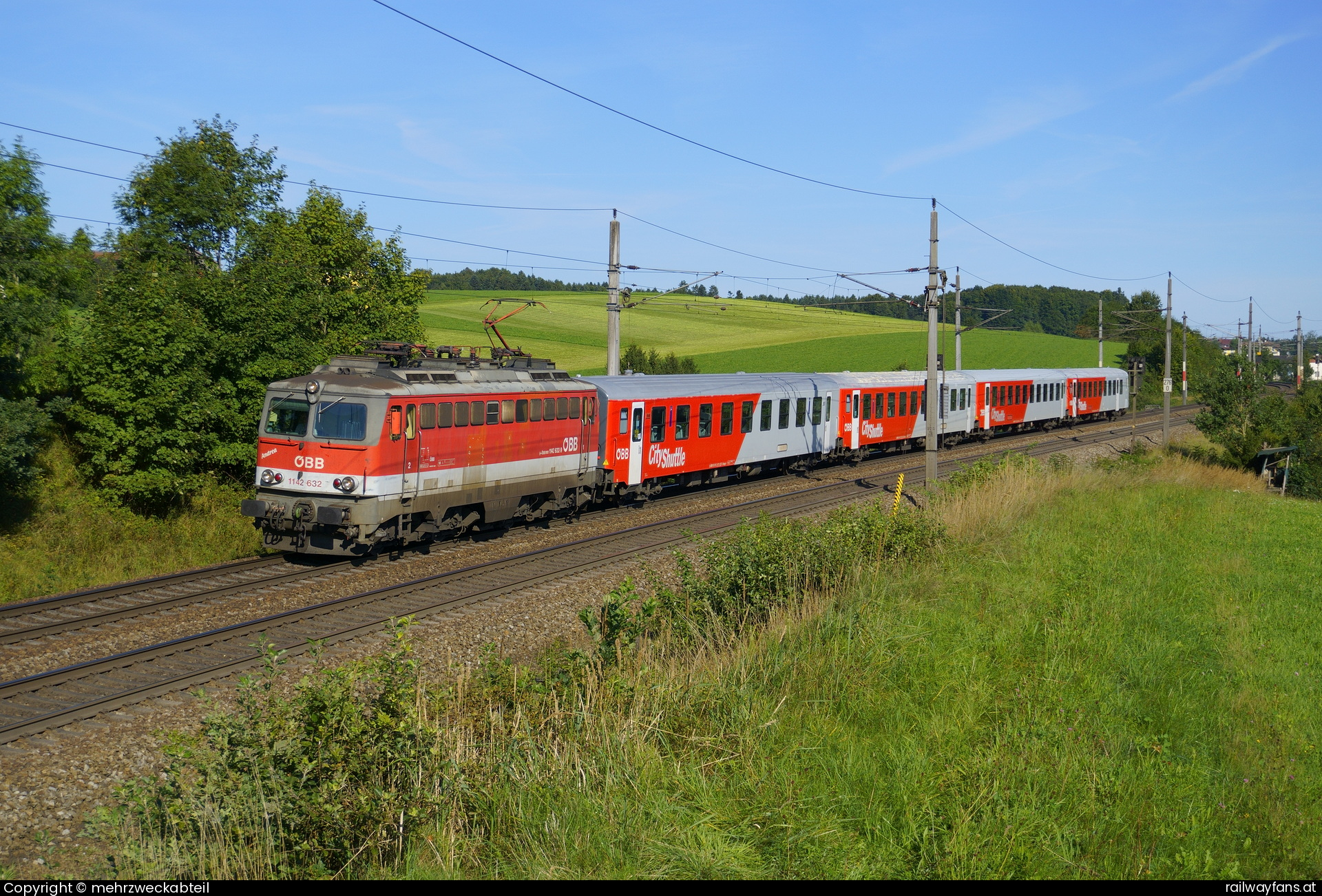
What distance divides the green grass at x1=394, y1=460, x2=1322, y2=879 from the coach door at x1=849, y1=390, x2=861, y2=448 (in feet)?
67.8

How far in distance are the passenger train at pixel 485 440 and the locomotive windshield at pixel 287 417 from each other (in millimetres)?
23

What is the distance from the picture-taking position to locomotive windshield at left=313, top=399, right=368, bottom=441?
15.4m

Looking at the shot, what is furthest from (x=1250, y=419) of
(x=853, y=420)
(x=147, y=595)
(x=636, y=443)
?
(x=147, y=595)

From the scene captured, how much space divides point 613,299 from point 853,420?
10.8 metres

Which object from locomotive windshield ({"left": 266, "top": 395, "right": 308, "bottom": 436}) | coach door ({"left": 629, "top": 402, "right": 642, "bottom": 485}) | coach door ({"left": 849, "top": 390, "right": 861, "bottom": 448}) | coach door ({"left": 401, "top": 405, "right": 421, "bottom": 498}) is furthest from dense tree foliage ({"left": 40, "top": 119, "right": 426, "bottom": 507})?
coach door ({"left": 849, "top": 390, "right": 861, "bottom": 448})

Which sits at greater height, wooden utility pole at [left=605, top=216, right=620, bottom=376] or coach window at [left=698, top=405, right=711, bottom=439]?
wooden utility pole at [left=605, top=216, right=620, bottom=376]

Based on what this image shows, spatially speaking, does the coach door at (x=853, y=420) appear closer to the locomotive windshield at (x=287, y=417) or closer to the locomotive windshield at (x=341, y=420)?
the locomotive windshield at (x=341, y=420)

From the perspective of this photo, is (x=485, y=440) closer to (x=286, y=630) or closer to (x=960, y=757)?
(x=286, y=630)

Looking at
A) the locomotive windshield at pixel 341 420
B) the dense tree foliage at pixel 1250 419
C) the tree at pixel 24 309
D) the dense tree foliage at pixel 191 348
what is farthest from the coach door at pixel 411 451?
the dense tree foliage at pixel 1250 419

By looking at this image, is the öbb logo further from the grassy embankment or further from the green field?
the green field

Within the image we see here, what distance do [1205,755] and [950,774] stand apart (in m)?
2.40

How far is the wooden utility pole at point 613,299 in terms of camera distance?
2577 cm

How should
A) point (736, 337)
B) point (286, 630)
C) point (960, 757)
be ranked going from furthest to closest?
point (736, 337)
point (286, 630)
point (960, 757)

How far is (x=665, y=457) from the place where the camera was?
2402 centimetres
